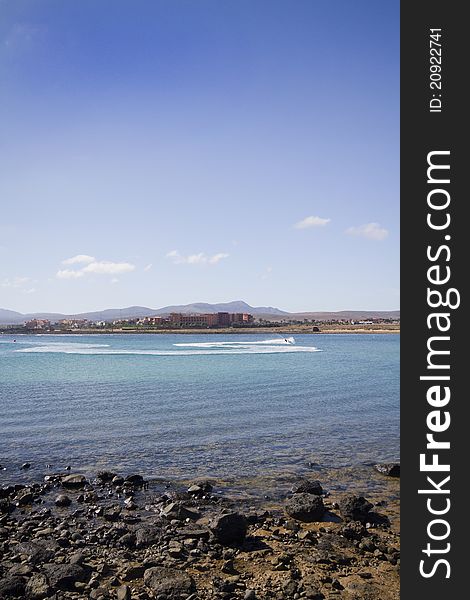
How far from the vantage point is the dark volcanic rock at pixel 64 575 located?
895 centimetres

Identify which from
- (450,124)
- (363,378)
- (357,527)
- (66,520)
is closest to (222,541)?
(357,527)

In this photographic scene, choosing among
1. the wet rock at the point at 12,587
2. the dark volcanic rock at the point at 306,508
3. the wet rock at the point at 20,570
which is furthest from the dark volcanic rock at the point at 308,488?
the wet rock at the point at 12,587

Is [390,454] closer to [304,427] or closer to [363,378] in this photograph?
[304,427]

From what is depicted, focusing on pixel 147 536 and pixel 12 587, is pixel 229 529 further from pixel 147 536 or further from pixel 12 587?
pixel 12 587

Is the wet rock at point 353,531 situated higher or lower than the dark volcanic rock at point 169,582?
lower

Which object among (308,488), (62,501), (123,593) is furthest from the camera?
(308,488)

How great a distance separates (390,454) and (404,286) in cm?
1290

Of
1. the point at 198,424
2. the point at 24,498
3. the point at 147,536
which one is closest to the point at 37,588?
the point at 147,536

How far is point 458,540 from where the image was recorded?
7.04m

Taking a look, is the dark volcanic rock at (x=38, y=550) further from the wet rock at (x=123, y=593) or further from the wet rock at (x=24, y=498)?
the wet rock at (x=24, y=498)

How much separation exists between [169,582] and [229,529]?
228 cm

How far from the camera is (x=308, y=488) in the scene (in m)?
14.2

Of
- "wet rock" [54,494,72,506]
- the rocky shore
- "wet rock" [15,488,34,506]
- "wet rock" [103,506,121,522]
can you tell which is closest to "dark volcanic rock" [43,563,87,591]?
the rocky shore

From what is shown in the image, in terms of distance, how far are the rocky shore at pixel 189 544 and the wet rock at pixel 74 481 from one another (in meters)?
0.03
